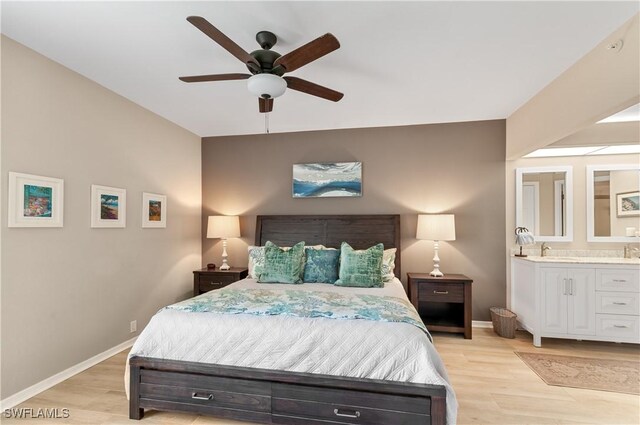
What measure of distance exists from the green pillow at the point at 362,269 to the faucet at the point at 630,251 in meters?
2.89

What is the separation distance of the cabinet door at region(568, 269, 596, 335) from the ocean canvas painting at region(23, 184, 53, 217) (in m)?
4.99

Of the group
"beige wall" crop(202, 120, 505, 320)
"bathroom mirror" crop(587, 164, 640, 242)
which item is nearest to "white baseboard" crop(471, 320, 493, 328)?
"beige wall" crop(202, 120, 505, 320)

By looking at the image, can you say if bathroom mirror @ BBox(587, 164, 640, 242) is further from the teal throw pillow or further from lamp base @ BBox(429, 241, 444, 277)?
the teal throw pillow

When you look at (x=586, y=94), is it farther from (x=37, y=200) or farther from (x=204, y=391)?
(x=37, y=200)

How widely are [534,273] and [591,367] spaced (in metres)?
0.94

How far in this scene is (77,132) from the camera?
9.00 feet

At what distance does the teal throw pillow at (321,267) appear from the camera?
137 inches

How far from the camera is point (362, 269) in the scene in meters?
3.26

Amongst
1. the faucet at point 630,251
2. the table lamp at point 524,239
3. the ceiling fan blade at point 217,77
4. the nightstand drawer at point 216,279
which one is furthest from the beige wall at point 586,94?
the nightstand drawer at point 216,279

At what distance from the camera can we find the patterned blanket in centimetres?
206

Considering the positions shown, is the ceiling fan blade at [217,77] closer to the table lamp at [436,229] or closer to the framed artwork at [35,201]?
the framed artwork at [35,201]

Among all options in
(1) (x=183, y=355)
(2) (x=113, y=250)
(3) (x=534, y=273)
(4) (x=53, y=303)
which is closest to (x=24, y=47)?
(2) (x=113, y=250)

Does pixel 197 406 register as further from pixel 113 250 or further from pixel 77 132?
pixel 77 132

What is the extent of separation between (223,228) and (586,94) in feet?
13.3
